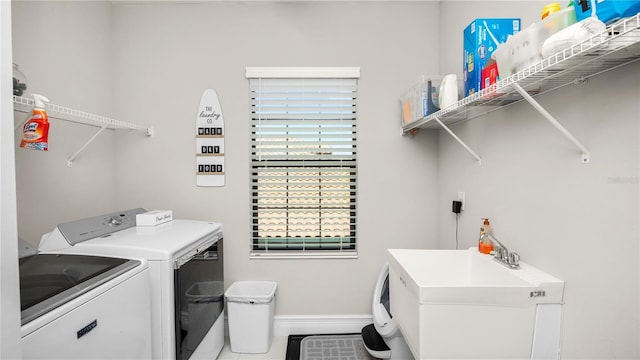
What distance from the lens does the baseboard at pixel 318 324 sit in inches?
95.8

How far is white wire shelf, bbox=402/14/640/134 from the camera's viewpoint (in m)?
0.74

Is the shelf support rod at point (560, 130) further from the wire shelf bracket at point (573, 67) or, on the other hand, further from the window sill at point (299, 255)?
the window sill at point (299, 255)

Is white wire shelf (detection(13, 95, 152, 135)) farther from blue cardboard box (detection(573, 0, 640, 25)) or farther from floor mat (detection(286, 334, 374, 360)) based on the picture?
blue cardboard box (detection(573, 0, 640, 25))

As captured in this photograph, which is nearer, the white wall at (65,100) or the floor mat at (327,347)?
the white wall at (65,100)

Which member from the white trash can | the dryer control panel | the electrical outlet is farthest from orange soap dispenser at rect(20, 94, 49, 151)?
the electrical outlet

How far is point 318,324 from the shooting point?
245 centimetres

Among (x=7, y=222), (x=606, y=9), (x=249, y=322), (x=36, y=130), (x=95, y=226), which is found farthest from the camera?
(x=249, y=322)

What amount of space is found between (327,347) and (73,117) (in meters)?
2.47

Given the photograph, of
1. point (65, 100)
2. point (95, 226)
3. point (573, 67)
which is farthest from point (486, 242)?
point (65, 100)

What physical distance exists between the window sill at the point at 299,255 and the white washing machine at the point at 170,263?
0.44 meters

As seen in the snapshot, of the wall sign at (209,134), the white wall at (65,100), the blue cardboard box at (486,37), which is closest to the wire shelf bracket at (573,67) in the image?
the blue cardboard box at (486,37)

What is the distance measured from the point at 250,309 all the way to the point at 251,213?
76cm

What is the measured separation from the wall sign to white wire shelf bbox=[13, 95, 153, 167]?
436mm

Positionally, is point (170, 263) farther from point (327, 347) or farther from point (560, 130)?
point (560, 130)
